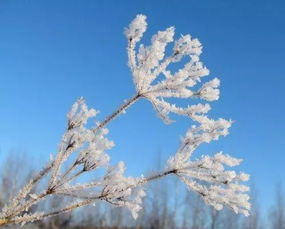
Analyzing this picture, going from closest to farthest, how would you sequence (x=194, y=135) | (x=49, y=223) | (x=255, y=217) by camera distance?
(x=194, y=135) < (x=49, y=223) < (x=255, y=217)

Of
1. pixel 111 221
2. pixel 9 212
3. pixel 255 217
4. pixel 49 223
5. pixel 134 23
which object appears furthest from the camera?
pixel 255 217

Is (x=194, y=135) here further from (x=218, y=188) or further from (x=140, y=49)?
(x=140, y=49)

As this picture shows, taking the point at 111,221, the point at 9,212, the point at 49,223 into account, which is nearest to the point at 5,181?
the point at 49,223

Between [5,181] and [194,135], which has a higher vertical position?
[5,181]

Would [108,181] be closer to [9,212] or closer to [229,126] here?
[9,212]

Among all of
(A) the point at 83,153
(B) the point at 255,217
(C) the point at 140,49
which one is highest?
(B) the point at 255,217

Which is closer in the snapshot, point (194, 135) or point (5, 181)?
point (194, 135)

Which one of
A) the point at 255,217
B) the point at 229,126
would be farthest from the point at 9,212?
the point at 255,217

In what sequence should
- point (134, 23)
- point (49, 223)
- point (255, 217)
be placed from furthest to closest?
point (255, 217) → point (49, 223) → point (134, 23)

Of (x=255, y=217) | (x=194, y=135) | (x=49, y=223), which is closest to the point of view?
(x=194, y=135)
